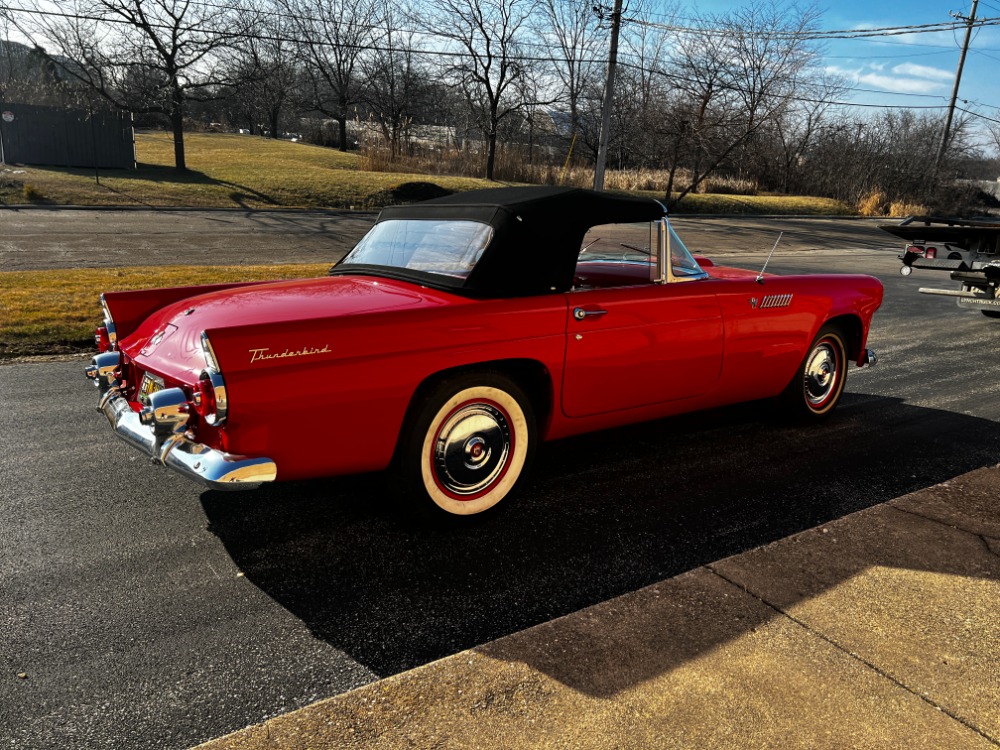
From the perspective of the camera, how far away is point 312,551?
329 cm

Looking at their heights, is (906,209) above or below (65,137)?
below

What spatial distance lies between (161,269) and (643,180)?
24882 millimetres

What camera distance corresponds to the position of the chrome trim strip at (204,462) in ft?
9.16

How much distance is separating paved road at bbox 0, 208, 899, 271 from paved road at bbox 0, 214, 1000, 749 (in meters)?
8.00

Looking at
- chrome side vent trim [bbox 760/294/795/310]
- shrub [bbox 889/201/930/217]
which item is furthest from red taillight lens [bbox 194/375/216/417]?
shrub [bbox 889/201/930/217]

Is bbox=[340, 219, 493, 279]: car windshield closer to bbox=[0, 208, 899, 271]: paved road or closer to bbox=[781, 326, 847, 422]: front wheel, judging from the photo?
bbox=[781, 326, 847, 422]: front wheel

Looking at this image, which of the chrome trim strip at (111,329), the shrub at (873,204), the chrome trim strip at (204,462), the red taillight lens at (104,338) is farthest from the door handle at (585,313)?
the shrub at (873,204)

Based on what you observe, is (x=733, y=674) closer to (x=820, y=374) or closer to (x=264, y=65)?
(x=820, y=374)

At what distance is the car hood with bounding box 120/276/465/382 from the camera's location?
3189mm

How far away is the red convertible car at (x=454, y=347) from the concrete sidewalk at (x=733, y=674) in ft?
3.44

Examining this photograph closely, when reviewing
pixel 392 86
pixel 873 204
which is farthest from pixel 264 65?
pixel 873 204

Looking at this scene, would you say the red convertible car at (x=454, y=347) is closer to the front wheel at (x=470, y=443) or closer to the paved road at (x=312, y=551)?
the front wheel at (x=470, y=443)

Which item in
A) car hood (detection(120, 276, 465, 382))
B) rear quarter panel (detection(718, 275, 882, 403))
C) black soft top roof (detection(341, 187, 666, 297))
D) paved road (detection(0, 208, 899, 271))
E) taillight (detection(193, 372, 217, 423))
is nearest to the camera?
taillight (detection(193, 372, 217, 423))

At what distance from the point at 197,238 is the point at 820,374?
13621mm
